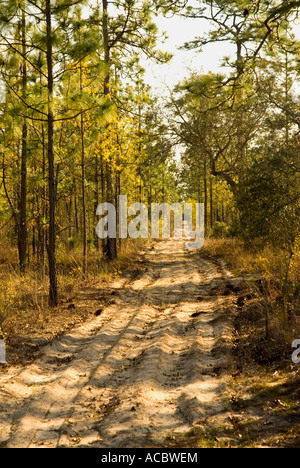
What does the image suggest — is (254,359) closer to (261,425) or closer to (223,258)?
(261,425)

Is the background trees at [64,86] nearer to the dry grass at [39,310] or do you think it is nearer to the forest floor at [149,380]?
the dry grass at [39,310]

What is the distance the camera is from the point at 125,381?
5.35 meters

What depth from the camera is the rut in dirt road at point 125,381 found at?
4.03 meters

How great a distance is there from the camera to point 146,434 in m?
3.87

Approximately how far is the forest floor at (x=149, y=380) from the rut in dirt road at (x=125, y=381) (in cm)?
1

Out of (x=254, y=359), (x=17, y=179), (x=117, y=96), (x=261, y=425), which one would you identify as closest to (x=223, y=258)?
(x=117, y=96)

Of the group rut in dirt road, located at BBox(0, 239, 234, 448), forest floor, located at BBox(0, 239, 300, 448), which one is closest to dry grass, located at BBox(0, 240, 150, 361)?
forest floor, located at BBox(0, 239, 300, 448)

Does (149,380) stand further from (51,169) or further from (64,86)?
(64,86)

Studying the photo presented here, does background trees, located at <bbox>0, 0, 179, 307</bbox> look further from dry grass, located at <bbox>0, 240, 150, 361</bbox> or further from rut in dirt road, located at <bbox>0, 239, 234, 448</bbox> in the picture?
rut in dirt road, located at <bbox>0, 239, 234, 448</bbox>

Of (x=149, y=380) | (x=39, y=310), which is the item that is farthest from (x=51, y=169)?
(x=149, y=380)

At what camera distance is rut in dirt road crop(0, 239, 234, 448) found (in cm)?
403

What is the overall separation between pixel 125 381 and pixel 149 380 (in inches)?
12.9

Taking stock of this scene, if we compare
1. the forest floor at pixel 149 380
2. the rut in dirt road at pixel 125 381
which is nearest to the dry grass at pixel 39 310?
the forest floor at pixel 149 380
